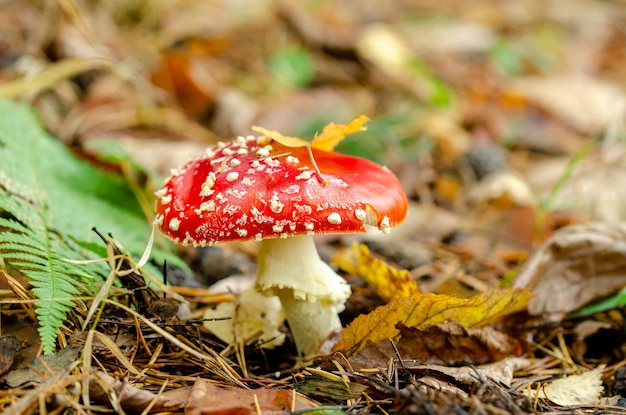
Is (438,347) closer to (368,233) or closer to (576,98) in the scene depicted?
(368,233)

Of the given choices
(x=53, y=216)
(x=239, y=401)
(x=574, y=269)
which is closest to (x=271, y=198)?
(x=239, y=401)

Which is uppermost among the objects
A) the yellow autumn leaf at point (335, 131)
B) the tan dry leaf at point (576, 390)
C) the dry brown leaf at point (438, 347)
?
the yellow autumn leaf at point (335, 131)

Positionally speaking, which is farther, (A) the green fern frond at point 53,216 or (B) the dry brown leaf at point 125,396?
(A) the green fern frond at point 53,216

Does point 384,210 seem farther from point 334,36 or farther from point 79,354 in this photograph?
point 334,36

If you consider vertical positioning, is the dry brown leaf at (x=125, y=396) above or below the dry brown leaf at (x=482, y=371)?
above

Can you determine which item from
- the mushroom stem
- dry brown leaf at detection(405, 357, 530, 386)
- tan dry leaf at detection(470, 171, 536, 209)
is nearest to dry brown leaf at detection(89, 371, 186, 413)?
the mushroom stem

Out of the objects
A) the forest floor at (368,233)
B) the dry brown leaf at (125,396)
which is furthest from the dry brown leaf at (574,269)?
the dry brown leaf at (125,396)

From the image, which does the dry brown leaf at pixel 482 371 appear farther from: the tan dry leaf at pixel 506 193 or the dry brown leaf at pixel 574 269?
the tan dry leaf at pixel 506 193

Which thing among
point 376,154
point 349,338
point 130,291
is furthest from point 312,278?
point 376,154
